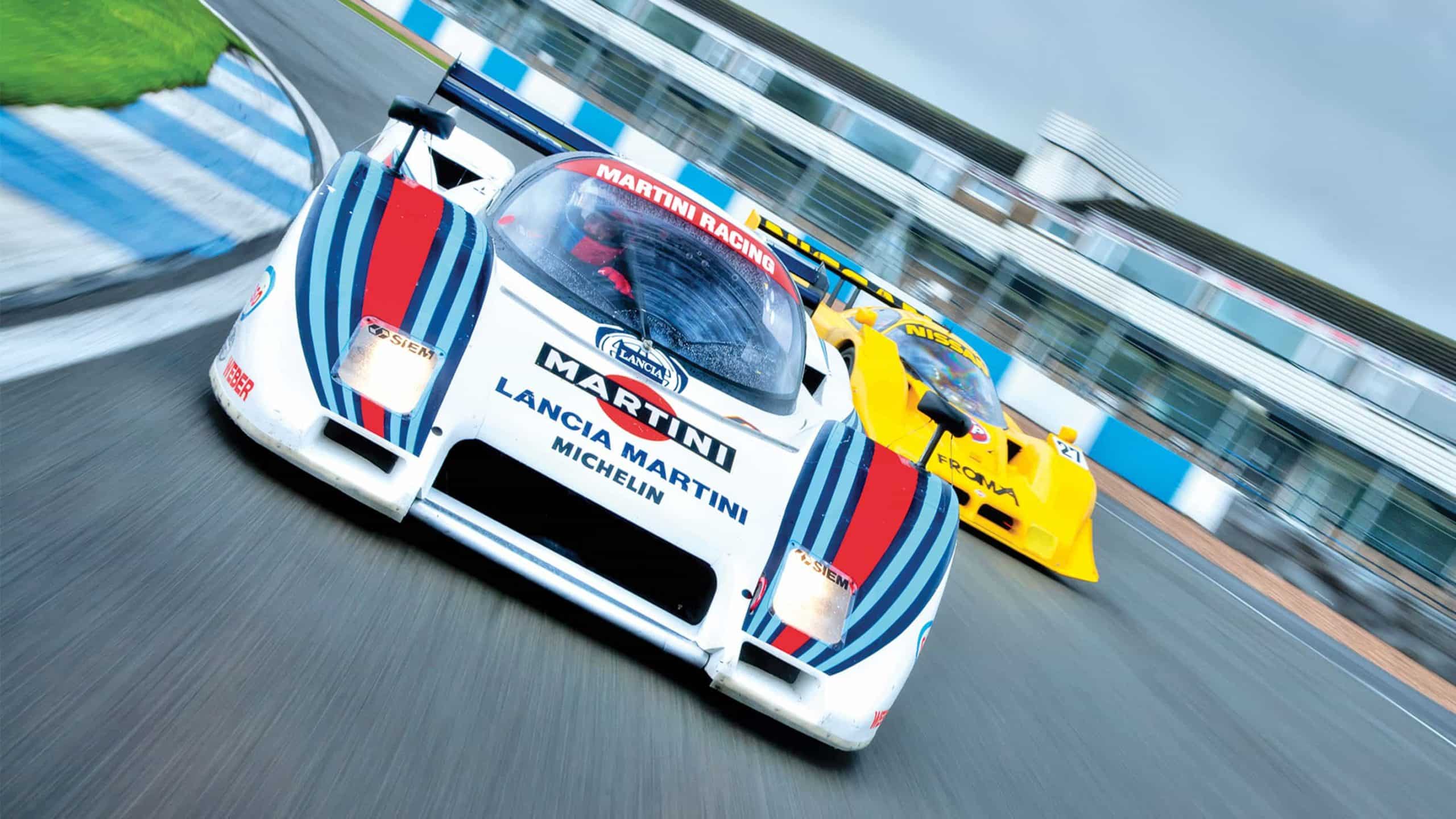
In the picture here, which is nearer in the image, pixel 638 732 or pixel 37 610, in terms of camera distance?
pixel 37 610

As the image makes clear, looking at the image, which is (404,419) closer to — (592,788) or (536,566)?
(536,566)

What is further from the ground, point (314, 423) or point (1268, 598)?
point (1268, 598)

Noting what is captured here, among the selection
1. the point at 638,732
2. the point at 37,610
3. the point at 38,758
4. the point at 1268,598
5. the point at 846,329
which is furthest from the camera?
the point at 1268,598

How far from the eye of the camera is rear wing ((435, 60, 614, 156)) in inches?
225

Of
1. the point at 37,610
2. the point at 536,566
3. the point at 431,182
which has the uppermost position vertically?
the point at 431,182

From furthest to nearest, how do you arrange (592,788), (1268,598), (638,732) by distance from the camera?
(1268,598), (638,732), (592,788)

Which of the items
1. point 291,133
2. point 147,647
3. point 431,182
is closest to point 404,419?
point 147,647

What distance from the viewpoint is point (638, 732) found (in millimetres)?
2977

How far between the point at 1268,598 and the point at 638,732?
1005cm

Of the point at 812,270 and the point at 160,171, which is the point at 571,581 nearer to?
the point at 160,171

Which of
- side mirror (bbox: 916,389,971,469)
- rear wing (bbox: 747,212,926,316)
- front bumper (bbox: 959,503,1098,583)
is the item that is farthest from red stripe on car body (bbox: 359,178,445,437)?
front bumper (bbox: 959,503,1098,583)

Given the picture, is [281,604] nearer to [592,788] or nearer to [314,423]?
[314,423]

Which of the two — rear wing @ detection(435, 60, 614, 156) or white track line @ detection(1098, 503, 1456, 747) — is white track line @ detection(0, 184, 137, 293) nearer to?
rear wing @ detection(435, 60, 614, 156)

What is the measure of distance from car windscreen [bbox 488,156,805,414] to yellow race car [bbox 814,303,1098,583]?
2.89m
